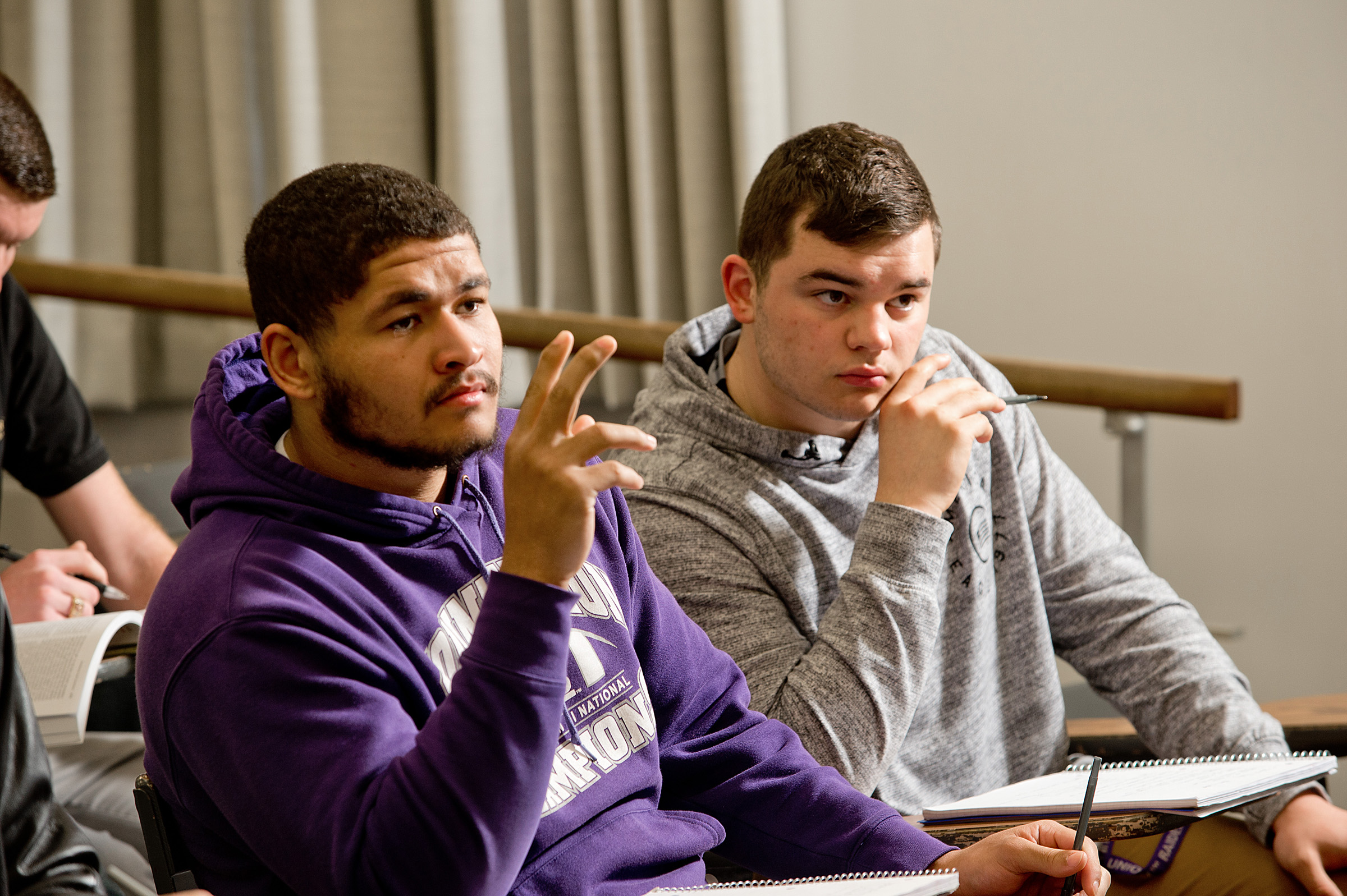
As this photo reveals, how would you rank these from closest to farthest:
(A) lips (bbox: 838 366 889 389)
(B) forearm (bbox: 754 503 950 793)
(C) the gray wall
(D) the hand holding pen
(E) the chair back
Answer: (E) the chair back, (B) forearm (bbox: 754 503 950 793), (A) lips (bbox: 838 366 889 389), (D) the hand holding pen, (C) the gray wall

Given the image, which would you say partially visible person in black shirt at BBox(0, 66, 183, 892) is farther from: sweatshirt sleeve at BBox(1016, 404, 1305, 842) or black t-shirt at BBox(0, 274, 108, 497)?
sweatshirt sleeve at BBox(1016, 404, 1305, 842)

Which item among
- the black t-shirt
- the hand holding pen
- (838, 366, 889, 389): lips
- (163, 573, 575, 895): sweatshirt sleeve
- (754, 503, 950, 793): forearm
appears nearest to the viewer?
(163, 573, 575, 895): sweatshirt sleeve

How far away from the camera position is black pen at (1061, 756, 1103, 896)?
91 centimetres

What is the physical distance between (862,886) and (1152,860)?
66cm

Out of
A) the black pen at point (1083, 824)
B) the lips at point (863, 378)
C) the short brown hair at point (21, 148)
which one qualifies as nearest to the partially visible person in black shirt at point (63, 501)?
the short brown hair at point (21, 148)

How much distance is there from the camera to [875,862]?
101 centimetres

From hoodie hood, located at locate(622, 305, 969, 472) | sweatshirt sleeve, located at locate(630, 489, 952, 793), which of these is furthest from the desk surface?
hoodie hood, located at locate(622, 305, 969, 472)

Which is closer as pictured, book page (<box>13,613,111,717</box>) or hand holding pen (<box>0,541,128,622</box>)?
book page (<box>13,613,111,717</box>)

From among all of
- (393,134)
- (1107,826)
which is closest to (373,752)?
(1107,826)

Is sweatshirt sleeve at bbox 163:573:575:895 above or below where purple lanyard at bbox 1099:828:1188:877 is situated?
above

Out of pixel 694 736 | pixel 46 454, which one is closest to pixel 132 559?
pixel 46 454

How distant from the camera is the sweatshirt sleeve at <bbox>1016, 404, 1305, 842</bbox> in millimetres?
1360

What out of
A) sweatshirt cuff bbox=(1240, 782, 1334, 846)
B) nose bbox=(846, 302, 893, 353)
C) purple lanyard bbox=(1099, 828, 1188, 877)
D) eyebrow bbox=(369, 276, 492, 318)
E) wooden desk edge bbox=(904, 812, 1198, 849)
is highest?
eyebrow bbox=(369, 276, 492, 318)

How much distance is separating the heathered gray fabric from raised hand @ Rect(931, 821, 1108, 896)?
21cm
